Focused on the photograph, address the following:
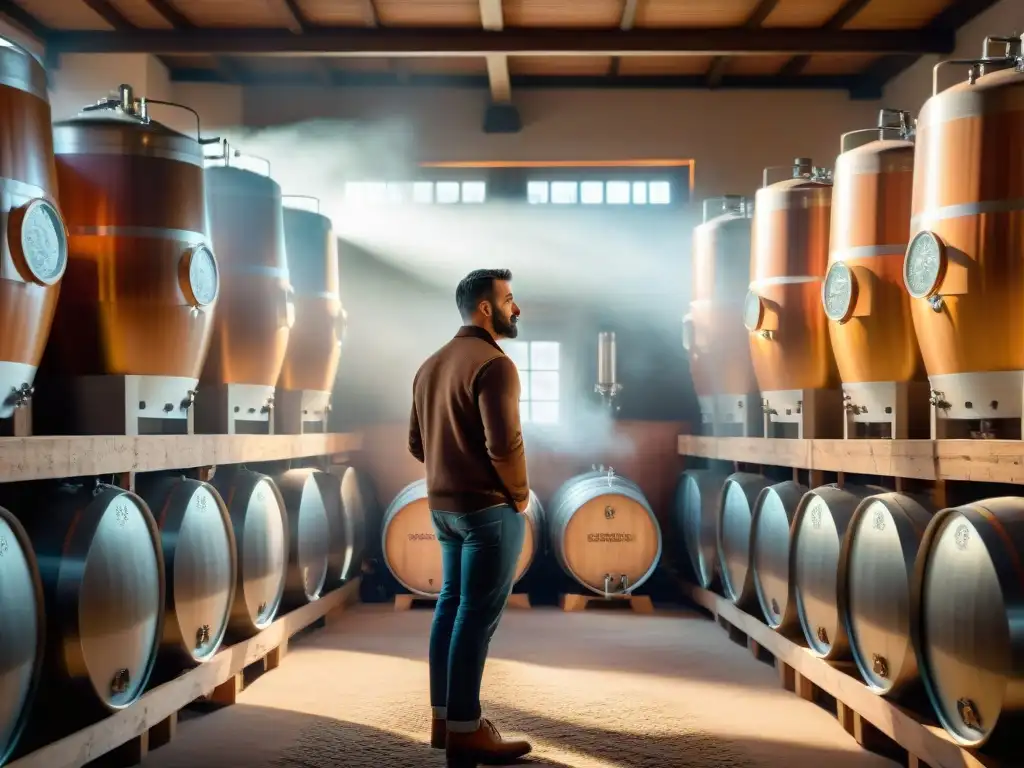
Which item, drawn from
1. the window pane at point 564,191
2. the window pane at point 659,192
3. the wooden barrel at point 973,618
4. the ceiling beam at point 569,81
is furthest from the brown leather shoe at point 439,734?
the ceiling beam at point 569,81

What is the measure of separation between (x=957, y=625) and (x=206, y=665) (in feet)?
9.59

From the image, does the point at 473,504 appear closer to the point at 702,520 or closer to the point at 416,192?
the point at 702,520

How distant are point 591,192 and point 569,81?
1039 millimetres

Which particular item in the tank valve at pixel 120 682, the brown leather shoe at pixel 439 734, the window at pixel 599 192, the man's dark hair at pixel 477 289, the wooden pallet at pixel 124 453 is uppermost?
the window at pixel 599 192

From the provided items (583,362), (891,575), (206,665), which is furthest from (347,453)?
(891,575)

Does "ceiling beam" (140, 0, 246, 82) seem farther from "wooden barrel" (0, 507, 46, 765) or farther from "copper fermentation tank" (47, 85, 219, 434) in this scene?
"wooden barrel" (0, 507, 46, 765)

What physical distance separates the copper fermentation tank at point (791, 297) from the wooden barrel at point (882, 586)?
1543 mm

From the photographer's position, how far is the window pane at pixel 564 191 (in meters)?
9.30

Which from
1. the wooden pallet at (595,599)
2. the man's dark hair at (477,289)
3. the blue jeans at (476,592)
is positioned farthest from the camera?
the wooden pallet at (595,599)

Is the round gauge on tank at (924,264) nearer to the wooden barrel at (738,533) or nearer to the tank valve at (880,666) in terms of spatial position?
the tank valve at (880,666)

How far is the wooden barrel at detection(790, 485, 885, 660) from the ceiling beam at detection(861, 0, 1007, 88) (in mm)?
4424

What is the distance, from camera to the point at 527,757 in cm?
380

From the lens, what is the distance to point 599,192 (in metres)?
9.29

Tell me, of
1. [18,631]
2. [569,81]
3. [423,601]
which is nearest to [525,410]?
[423,601]
